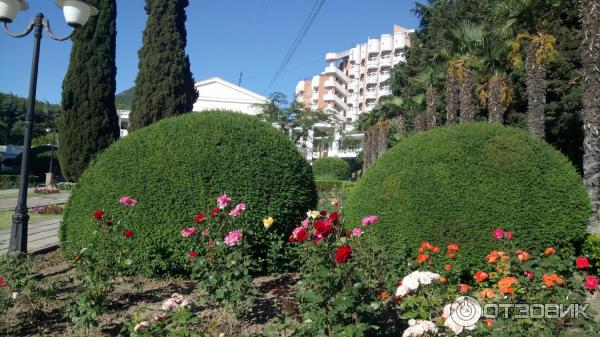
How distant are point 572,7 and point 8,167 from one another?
52335 mm

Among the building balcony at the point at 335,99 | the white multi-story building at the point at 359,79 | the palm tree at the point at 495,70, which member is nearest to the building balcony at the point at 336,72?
the white multi-story building at the point at 359,79

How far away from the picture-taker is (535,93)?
1294 centimetres

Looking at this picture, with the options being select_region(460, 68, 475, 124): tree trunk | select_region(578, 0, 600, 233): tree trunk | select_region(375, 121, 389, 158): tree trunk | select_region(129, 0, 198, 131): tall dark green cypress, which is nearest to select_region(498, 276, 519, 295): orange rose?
select_region(578, 0, 600, 233): tree trunk

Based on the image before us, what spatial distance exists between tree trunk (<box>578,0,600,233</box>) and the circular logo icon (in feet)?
23.9

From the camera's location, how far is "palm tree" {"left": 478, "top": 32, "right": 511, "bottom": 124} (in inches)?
609

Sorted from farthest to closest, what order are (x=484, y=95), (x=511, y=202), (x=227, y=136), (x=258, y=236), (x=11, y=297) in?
1. (x=484, y=95)
2. (x=227, y=136)
3. (x=258, y=236)
4. (x=511, y=202)
5. (x=11, y=297)

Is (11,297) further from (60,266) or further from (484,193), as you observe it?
(484,193)

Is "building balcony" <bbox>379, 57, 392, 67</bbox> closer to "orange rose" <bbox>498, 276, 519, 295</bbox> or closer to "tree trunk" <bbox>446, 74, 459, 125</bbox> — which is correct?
"tree trunk" <bbox>446, 74, 459, 125</bbox>

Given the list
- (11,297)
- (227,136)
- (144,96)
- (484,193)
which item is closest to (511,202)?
(484,193)

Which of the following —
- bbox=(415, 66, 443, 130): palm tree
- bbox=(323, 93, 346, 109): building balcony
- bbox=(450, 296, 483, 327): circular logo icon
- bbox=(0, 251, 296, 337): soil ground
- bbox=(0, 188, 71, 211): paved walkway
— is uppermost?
bbox=(323, 93, 346, 109): building balcony

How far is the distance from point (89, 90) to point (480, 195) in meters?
23.0

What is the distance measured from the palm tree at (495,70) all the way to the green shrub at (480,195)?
1055 centimetres

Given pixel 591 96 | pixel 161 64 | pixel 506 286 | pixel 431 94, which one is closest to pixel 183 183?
pixel 506 286

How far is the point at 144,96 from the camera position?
23.1m
